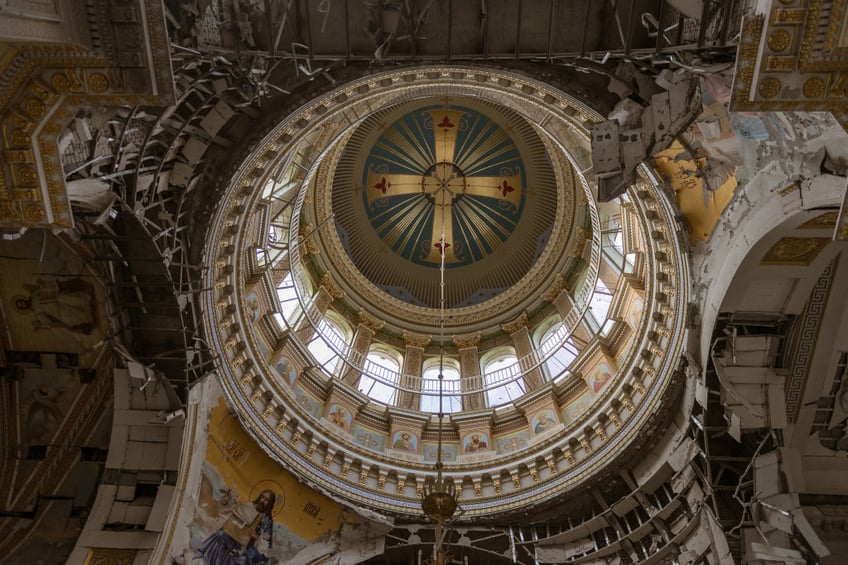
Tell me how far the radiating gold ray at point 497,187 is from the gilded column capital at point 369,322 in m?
6.12

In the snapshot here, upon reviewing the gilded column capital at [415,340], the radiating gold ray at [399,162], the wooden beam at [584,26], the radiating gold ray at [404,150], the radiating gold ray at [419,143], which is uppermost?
the radiating gold ray at [419,143]

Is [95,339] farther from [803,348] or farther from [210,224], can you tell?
[803,348]

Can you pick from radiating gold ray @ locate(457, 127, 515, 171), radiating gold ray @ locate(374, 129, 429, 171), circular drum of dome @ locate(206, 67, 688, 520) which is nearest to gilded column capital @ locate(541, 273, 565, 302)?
circular drum of dome @ locate(206, 67, 688, 520)

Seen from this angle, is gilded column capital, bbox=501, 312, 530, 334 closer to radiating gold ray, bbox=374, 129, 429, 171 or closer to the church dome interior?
the church dome interior

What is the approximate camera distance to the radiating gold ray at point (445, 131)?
22192mm

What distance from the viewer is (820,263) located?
10.7 meters

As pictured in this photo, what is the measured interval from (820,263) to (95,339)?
40.9ft

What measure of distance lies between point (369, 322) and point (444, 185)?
6111 mm

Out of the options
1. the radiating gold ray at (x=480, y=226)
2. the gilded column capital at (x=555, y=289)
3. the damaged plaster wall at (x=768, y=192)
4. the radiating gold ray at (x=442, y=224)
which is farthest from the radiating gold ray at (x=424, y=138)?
the damaged plaster wall at (x=768, y=192)

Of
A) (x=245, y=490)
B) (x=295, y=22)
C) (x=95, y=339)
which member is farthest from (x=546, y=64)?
(x=245, y=490)

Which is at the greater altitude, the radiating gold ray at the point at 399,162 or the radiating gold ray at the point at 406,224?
the radiating gold ray at the point at 399,162

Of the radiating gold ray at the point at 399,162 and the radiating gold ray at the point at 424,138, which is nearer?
the radiating gold ray at the point at 424,138

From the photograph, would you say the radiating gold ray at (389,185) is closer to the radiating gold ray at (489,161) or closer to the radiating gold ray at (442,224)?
the radiating gold ray at (442,224)

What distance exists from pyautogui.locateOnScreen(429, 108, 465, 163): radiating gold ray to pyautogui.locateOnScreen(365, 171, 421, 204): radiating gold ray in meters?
1.19
